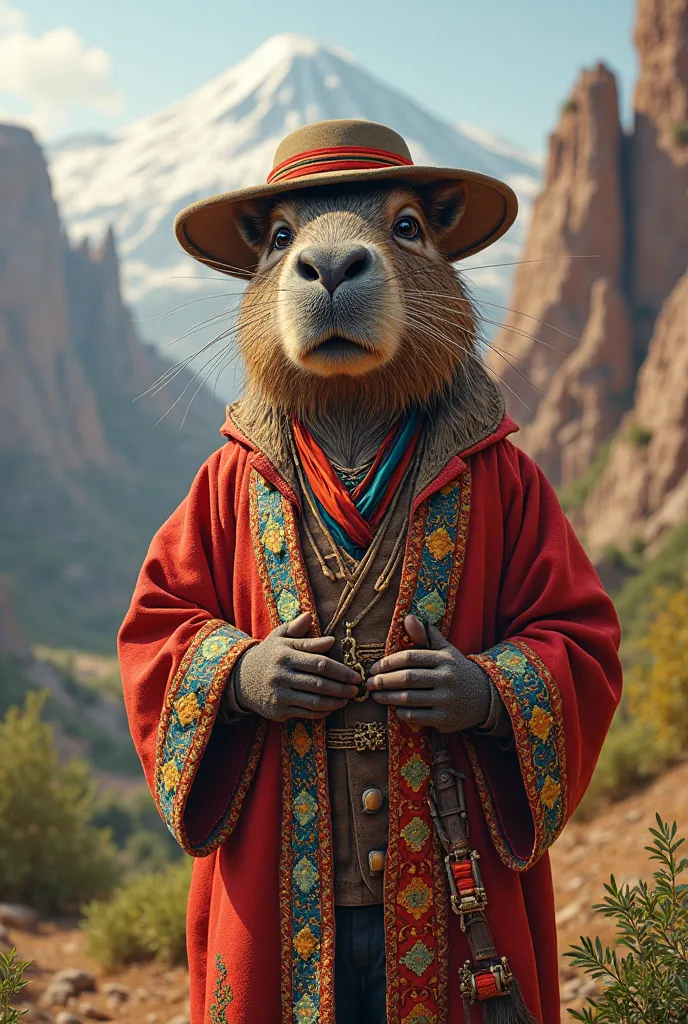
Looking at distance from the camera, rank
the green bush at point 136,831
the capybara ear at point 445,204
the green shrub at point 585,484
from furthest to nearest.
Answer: the green shrub at point 585,484
the green bush at point 136,831
the capybara ear at point 445,204

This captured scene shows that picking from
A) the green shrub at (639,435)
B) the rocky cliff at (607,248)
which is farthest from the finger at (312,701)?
the rocky cliff at (607,248)

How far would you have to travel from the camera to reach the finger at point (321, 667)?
86.7 inches

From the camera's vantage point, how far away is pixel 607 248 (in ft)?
116

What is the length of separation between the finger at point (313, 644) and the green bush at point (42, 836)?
542cm

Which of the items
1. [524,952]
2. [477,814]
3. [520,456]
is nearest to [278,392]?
[520,456]

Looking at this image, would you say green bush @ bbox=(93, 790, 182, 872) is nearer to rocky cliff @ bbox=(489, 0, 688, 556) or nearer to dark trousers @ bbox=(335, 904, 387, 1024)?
rocky cliff @ bbox=(489, 0, 688, 556)

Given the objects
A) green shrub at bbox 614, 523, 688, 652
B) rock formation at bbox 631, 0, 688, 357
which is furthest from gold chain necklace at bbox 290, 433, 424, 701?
rock formation at bbox 631, 0, 688, 357

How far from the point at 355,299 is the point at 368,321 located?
0.06m

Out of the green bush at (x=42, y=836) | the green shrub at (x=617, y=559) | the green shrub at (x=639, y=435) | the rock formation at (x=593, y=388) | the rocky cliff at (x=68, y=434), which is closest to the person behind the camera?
the green bush at (x=42, y=836)

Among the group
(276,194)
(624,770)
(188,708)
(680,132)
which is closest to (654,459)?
(680,132)

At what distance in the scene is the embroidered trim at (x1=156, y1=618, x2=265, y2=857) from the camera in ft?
7.54

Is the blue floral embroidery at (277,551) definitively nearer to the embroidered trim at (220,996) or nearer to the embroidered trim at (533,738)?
the embroidered trim at (533,738)

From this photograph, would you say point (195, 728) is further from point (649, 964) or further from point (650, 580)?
point (650, 580)

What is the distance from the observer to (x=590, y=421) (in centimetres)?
3431
